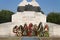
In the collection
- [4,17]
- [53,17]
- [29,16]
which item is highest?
[29,16]

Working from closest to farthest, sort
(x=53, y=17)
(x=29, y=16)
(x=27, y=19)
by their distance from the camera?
(x=27, y=19) < (x=29, y=16) < (x=53, y=17)

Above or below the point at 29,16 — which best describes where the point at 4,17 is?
below

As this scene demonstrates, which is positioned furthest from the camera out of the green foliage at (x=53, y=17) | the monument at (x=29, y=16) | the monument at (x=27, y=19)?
the green foliage at (x=53, y=17)

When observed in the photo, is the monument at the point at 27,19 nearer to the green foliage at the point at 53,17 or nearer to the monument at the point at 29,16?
the monument at the point at 29,16

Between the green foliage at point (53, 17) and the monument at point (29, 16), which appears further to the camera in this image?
the green foliage at point (53, 17)

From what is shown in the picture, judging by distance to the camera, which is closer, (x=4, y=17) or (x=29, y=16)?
(x=29, y=16)

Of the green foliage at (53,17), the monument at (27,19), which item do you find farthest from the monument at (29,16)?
the green foliage at (53,17)

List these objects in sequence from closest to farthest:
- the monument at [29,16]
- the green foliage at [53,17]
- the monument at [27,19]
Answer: the monument at [27,19] < the monument at [29,16] < the green foliage at [53,17]

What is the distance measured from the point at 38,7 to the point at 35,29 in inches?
567

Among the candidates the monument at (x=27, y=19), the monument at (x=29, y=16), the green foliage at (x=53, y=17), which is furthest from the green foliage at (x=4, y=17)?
the monument at (x=29, y=16)

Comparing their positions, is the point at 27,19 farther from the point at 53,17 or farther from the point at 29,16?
the point at 53,17

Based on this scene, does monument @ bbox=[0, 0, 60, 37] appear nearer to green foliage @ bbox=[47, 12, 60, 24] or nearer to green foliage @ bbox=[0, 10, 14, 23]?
green foliage @ bbox=[0, 10, 14, 23]

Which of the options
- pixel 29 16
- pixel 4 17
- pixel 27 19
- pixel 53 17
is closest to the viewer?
pixel 27 19

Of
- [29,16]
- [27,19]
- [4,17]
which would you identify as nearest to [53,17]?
[4,17]
